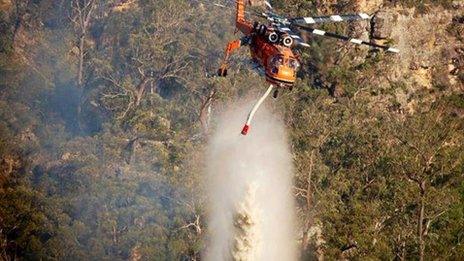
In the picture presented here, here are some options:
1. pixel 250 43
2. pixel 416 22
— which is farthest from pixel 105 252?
pixel 416 22

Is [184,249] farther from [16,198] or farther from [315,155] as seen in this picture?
[315,155]

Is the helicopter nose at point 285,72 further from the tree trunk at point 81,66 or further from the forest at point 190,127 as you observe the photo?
the tree trunk at point 81,66

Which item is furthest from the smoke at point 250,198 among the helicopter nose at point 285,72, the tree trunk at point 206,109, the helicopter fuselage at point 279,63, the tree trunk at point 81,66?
the tree trunk at point 81,66

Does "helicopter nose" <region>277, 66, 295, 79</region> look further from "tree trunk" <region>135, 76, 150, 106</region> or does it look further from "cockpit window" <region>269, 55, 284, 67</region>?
"tree trunk" <region>135, 76, 150, 106</region>

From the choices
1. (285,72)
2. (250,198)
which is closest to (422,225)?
(250,198)

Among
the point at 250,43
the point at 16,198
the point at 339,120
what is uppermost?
the point at 250,43

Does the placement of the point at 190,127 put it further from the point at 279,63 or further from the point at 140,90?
the point at 279,63
